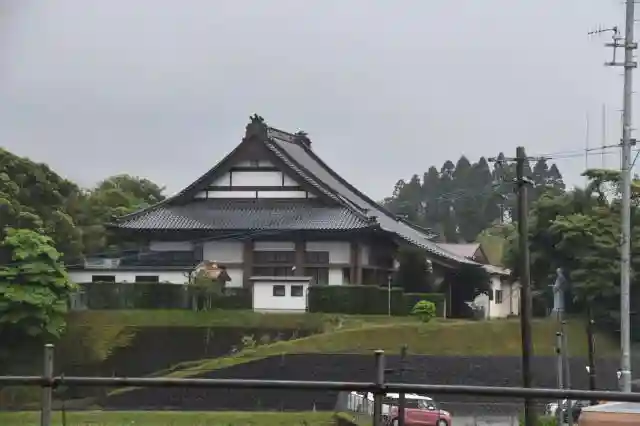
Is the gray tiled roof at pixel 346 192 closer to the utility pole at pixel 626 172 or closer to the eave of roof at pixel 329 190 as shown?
the eave of roof at pixel 329 190

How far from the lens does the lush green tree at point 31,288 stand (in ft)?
101

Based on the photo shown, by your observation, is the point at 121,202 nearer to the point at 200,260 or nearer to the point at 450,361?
the point at 200,260

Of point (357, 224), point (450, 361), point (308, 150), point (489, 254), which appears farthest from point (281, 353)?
point (489, 254)

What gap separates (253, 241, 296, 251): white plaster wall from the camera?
39969 mm

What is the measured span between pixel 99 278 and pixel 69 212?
15.9 ft

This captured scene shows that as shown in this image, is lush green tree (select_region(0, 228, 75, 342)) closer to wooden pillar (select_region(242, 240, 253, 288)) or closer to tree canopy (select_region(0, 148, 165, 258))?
tree canopy (select_region(0, 148, 165, 258))

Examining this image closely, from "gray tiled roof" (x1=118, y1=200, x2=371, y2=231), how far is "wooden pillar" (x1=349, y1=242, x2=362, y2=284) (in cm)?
120

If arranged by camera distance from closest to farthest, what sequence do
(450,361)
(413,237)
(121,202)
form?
(450,361) < (413,237) < (121,202)

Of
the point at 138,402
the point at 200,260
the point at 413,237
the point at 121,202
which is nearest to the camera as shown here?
the point at 138,402

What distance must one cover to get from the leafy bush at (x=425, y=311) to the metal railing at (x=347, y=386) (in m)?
30.0

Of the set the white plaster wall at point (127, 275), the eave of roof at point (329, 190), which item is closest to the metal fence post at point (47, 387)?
the white plaster wall at point (127, 275)

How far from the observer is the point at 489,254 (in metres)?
65.8

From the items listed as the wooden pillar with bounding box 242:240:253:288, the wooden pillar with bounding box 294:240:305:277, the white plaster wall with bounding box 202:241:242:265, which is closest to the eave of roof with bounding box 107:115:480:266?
the wooden pillar with bounding box 294:240:305:277

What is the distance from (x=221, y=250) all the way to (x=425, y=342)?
11.1m
